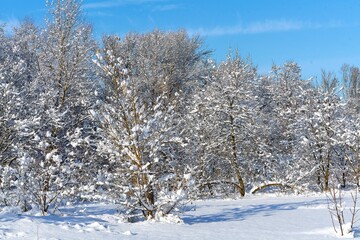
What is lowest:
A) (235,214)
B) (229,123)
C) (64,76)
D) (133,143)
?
(235,214)

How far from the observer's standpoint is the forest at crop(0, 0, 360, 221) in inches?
398

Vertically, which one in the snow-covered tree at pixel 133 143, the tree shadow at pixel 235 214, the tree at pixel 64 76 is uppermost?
the tree at pixel 64 76

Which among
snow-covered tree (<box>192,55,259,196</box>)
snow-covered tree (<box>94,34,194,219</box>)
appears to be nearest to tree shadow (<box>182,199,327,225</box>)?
snow-covered tree (<box>94,34,194,219</box>)

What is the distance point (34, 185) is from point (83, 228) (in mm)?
2633

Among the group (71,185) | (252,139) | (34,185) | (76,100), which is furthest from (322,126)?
(34,185)

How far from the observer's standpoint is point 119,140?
9.89m

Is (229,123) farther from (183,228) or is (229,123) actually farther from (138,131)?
(183,228)

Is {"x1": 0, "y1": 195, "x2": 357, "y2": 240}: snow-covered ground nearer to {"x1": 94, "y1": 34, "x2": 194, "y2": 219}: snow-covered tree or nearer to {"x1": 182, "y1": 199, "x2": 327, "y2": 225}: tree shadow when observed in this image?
{"x1": 182, "y1": 199, "x2": 327, "y2": 225}: tree shadow

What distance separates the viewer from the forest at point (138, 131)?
10.1 m

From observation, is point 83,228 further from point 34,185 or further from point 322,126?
point 322,126

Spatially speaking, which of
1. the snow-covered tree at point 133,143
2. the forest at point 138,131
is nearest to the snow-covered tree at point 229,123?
the forest at point 138,131

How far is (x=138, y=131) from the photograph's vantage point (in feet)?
32.2

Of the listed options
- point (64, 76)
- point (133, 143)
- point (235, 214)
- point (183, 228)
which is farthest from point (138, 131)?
point (64, 76)

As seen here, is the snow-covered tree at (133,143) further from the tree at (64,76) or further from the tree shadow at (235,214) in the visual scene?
the tree at (64,76)
